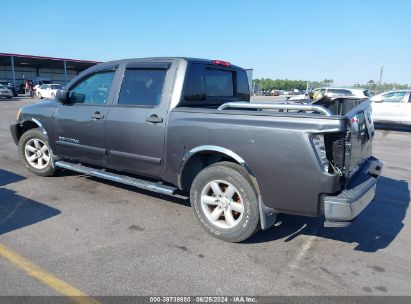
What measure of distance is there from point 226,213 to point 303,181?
95cm

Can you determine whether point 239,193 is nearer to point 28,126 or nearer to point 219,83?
point 219,83

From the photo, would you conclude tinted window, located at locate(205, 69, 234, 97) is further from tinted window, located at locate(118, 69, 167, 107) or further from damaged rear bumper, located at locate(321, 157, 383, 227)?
damaged rear bumper, located at locate(321, 157, 383, 227)

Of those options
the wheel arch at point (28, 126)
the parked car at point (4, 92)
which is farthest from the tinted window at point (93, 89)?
the parked car at point (4, 92)

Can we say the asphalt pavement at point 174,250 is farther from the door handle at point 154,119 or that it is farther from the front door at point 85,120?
the door handle at point 154,119

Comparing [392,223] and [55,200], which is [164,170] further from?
[392,223]

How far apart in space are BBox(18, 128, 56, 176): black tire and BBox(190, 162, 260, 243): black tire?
115 inches

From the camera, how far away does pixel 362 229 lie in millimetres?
4137

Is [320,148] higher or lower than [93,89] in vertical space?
lower

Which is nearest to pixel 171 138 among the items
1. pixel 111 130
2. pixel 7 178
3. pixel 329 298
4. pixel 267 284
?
pixel 111 130

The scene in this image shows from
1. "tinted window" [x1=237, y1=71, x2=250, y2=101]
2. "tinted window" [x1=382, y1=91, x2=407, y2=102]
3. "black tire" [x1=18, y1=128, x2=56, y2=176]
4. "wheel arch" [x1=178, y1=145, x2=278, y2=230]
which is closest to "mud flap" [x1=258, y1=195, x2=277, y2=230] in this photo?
"wheel arch" [x1=178, y1=145, x2=278, y2=230]

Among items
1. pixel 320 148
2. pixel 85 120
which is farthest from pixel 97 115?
pixel 320 148

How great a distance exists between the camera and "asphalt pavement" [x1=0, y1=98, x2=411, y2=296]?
9.55 ft

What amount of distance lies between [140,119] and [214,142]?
3.63ft

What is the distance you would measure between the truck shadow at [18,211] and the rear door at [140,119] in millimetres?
1016
